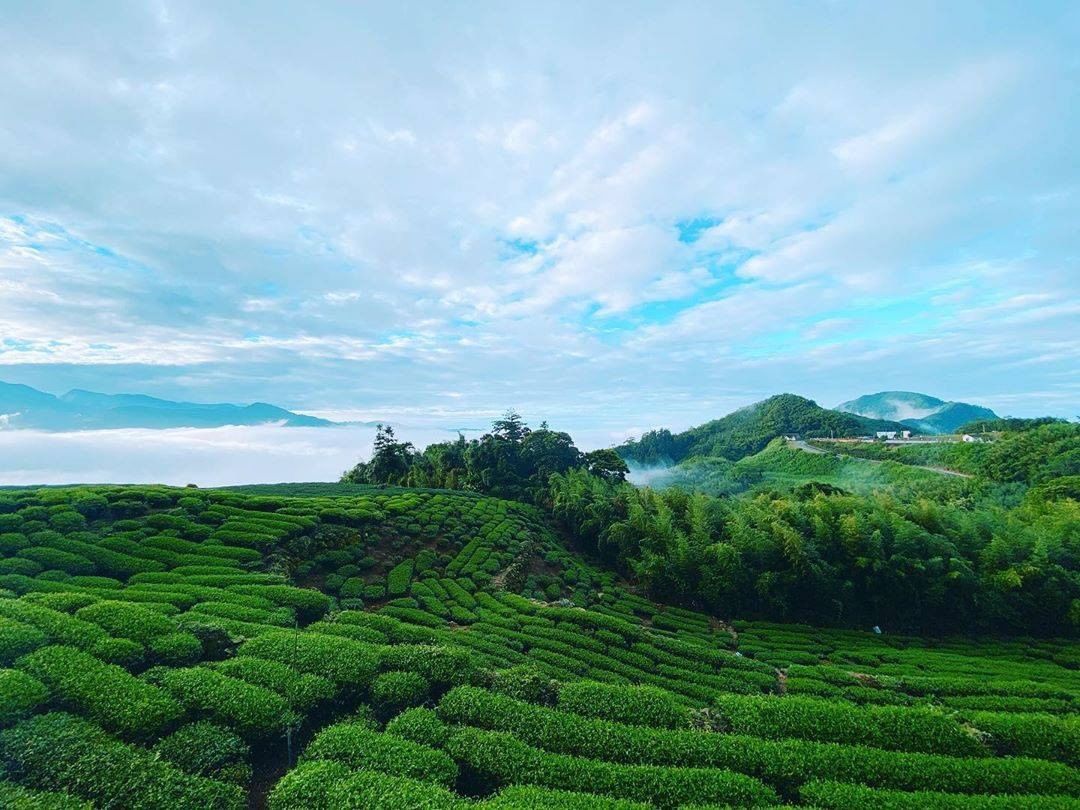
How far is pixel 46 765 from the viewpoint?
256 inches

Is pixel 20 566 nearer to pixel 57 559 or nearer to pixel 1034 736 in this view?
pixel 57 559

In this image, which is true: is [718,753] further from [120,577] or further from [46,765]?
[120,577]

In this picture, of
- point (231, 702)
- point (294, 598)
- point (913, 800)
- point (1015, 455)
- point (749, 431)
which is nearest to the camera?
point (913, 800)

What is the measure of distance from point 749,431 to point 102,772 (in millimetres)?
106656

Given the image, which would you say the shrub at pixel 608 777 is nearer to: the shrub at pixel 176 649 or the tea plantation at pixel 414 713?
the tea plantation at pixel 414 713

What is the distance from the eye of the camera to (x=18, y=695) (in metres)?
7.39

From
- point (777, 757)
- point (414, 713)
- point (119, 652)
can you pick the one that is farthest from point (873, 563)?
point (119, 652)

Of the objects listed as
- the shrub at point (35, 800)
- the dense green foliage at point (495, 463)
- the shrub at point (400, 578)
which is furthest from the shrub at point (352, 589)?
Result: the dense green foliage at point (495, 463)

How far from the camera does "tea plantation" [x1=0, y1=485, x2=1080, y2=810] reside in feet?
22.4

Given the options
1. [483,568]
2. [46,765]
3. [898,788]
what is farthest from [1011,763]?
[483,568]

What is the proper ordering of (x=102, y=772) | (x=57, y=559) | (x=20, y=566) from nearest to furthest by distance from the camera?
(x=102, y=772), (x=20, y=566), (x=57, y=559)

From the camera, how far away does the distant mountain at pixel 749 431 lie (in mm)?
89250

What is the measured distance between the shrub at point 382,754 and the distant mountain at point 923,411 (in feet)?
490

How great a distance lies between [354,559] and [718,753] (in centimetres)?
1872
